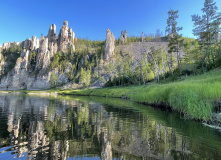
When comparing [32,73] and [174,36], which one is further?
[32,73]

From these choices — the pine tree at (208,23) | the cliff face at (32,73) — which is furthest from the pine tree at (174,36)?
the cliff face at (32,73)

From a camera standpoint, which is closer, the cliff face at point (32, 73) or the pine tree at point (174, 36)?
the pine tree at point (174, 36)

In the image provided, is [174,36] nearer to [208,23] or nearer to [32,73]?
[208,23]

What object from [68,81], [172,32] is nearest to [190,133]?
[172,32]

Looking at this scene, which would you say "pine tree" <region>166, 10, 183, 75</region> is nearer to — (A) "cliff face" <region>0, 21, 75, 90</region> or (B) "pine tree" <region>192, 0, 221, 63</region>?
(B) "pine tree" <region>192, 0, 221, 63</region>

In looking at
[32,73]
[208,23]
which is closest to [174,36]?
[208,23]

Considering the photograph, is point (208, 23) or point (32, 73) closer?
point (208, 23)

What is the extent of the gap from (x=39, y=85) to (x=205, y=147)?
594ft

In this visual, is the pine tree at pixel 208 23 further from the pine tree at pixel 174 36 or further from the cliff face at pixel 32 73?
the cliff face at pixel 32 73

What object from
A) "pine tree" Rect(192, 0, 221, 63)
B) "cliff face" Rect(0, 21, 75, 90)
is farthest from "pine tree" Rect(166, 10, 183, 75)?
"cliff face" Rect(0, 21, 75, 90)

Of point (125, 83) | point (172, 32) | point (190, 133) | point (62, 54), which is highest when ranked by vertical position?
point (62, 54)

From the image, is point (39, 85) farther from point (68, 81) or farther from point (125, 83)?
point (125, 83)

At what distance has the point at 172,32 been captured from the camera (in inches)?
2440

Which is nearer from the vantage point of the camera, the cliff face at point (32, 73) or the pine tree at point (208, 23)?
the pine tree at point (208, 23)
